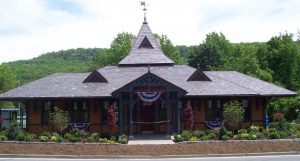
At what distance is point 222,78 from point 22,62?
114279mm

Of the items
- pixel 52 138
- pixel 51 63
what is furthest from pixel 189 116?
pixel 51 63

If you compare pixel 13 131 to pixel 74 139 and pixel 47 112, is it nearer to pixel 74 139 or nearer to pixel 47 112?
pixel 74 139

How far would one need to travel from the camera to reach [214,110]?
111 ft

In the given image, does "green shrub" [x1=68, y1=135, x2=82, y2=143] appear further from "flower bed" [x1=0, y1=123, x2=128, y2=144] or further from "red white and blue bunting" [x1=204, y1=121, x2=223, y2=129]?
"red white and blue bunting" [x1=204, y1=121, x2=223, y2=129]

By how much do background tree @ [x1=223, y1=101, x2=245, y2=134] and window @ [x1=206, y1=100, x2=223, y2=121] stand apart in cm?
164

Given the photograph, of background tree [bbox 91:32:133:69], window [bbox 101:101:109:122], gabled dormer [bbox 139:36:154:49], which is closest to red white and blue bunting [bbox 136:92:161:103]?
window [bbox 101:101:109:122]

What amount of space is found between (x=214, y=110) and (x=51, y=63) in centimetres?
10106

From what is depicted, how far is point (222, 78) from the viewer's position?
3650 centimetres

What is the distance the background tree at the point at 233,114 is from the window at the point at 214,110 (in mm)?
1637

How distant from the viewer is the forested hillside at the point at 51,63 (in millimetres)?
111875

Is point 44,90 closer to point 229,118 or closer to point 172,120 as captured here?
point 172,120

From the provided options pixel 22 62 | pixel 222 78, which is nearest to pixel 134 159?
pixel 222 78

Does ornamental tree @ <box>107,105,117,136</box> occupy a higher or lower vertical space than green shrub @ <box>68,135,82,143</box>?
higher

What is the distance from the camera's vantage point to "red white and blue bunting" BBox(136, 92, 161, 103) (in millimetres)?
30587
